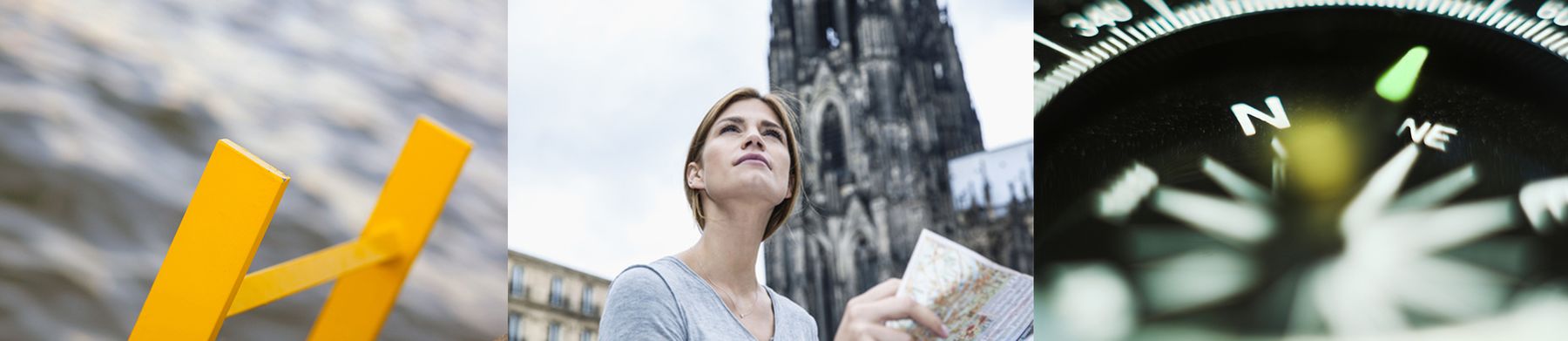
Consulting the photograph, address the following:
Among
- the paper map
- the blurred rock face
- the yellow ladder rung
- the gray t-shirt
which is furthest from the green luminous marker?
the blurred rock face

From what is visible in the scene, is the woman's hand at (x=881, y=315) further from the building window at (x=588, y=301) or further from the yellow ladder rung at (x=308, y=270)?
the yellow ladder rung at (x=308, y=270)

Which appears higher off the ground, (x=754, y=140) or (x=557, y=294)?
(x=754, y=140)

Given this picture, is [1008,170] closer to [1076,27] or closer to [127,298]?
[1076,27]

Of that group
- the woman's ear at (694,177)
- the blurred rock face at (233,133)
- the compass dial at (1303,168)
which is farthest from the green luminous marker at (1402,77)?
the blurred rock face at (233,133)

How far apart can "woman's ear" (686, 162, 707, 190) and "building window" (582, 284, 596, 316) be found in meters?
0.36

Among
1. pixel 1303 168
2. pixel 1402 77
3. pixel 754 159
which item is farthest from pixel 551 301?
→ pixel 1402 77

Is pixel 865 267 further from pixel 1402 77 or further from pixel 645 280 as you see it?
pixel 1402 77

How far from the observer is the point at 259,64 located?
2961 mm

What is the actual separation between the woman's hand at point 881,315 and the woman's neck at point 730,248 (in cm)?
20

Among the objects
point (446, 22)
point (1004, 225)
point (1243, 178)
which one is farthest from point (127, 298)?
point (1243, 178)

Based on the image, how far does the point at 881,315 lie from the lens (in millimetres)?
2264

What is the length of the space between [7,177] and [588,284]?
3.98 feet

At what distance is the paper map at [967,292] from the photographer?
2.13 metres

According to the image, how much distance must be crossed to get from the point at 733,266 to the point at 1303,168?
40.8 inches
